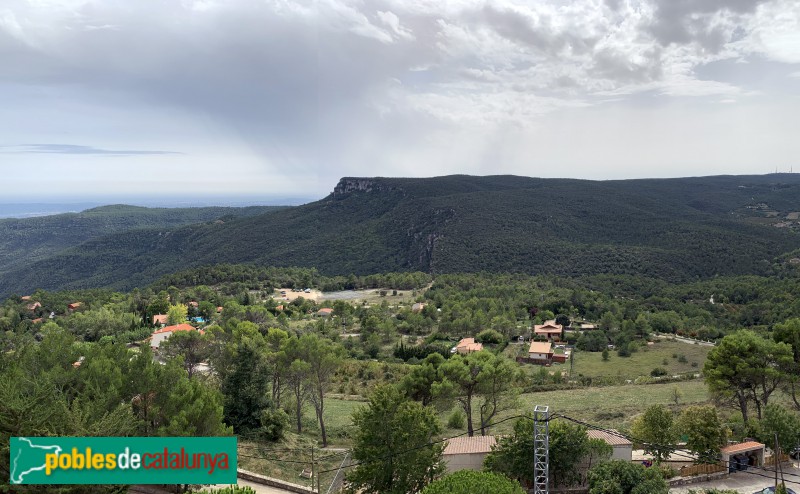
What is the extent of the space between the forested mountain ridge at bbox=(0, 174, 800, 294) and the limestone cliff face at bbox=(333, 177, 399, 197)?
0.36 meters

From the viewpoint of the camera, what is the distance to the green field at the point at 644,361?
3956 cm

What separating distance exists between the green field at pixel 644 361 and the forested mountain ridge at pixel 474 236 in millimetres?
38987

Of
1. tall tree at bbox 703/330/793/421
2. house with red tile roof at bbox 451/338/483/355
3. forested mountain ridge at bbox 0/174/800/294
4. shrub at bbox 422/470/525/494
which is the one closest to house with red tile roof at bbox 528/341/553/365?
house with red tile roof at bbox 451/338/483/355

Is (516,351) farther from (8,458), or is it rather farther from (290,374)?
(8,458)

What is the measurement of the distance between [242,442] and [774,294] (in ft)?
205

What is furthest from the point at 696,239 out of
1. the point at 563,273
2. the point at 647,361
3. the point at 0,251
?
the point at 0,251

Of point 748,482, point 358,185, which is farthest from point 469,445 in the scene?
point 358,185

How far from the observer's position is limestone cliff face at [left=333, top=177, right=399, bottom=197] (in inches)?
5817

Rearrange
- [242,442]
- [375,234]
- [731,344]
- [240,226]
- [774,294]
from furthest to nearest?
[240,226] < [375,234] < [774,294] < [731,344] < [242,442]

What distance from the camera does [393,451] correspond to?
577 inches

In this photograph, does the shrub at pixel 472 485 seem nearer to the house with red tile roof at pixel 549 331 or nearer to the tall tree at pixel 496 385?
the tall tree at pixel 496 385

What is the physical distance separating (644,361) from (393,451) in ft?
117

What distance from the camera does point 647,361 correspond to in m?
42.5

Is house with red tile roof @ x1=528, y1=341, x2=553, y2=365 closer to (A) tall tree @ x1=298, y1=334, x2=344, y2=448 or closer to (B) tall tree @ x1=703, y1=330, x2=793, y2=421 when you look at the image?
(B) tall tree @ x1=703, y1=330, x2=793, y2=421
